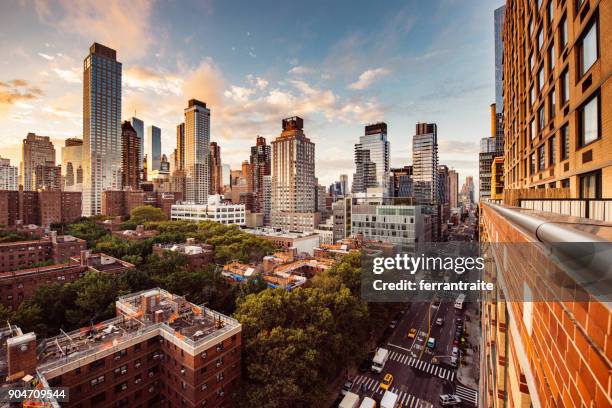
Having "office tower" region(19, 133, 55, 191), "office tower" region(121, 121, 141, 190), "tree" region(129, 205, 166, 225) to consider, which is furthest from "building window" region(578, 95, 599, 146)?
"office tower" region(19, 133, 55, 191)

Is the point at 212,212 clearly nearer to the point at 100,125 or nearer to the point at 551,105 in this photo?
the point at 100,125

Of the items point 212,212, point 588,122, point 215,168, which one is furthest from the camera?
point 215,168

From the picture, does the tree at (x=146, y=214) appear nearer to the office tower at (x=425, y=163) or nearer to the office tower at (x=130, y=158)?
the office tower at (x=130, y=158)

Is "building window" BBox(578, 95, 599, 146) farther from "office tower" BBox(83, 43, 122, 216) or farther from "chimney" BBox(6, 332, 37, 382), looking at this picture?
"office tower" BBox(83, 43, 122, 216)

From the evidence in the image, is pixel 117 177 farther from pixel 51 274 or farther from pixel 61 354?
pixel 61 354

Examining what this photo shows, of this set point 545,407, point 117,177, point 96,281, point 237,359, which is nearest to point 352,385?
point 237,359

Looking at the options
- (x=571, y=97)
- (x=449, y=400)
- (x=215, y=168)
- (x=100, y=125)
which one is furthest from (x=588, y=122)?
(x=215, y=168)
